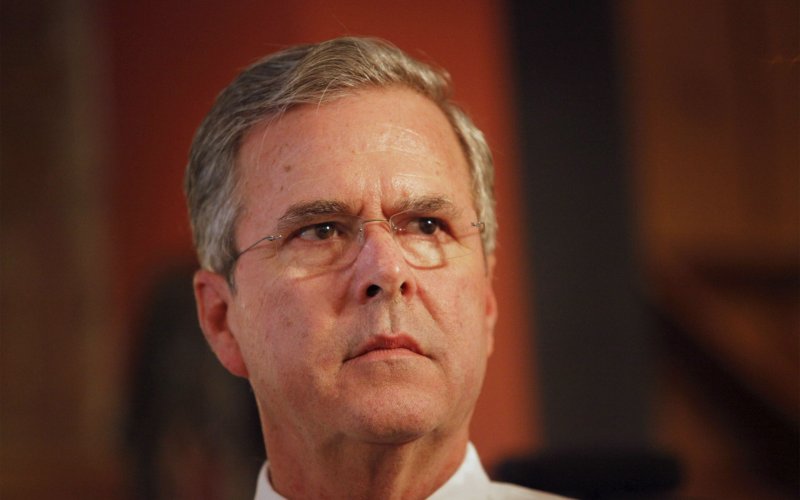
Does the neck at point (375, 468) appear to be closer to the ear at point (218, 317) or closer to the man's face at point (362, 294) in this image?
the man's face at point (362, 294)

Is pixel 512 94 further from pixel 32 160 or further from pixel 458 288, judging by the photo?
pixel 32 160

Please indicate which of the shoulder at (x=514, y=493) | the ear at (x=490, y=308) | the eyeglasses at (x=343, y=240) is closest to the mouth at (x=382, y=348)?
the eyeglasses at (x=343, y=240)

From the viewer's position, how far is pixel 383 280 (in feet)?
4.26

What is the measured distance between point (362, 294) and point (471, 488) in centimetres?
43

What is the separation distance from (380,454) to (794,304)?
1.30 metres

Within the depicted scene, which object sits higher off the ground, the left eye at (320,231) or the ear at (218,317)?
the left eye at (320,231)

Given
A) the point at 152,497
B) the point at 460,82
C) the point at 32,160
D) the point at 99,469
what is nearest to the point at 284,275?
the point at 460,82

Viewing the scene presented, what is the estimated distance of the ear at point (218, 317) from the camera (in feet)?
5.10

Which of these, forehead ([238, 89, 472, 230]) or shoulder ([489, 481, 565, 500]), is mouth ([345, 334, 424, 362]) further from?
shoulder ([489, 481, 565, 500])

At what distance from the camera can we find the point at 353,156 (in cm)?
138

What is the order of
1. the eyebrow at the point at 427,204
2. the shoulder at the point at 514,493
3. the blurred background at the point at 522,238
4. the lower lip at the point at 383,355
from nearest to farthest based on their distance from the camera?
the lower lip at the point at 383,355 < the eyebrow at the point at 427,204 < the shoulder at the point at 514,493 < the blurred background at the point at 522,238

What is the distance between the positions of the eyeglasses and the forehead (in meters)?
0.03

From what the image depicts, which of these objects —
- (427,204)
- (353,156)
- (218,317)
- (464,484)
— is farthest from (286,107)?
(464,484)

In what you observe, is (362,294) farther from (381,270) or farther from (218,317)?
(218,317)
